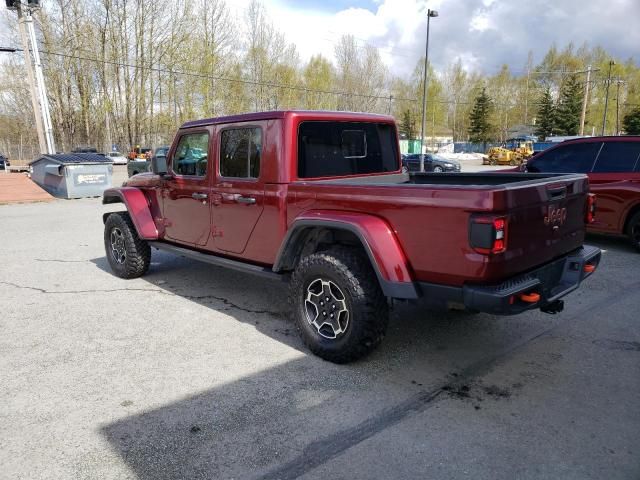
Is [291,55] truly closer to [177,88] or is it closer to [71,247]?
[177,88]

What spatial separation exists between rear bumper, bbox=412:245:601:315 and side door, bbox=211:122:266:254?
5.92ft

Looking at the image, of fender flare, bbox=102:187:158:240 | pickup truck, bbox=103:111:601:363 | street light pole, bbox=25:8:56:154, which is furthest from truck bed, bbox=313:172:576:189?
street light pole, bbox=25:8:56:154

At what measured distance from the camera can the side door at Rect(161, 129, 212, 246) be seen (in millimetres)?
4953

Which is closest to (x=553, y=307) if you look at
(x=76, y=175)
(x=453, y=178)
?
(x=453, y=178)

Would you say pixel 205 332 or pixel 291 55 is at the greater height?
pixel 291 55

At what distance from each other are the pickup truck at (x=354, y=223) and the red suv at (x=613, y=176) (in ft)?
12.8

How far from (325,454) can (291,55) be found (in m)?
47.4

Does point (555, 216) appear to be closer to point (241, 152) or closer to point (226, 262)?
Answer: point (241, 152)

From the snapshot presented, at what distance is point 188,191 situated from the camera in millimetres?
5133

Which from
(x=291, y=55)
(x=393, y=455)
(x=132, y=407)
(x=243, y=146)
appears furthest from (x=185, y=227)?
(x=291, y=55)

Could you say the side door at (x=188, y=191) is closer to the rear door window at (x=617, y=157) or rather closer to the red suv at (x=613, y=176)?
the red suv at (x=613, y=176)

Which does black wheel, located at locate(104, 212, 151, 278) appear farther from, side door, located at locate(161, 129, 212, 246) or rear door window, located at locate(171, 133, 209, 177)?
rear door window, located at locate(171, 133, 209, 177)

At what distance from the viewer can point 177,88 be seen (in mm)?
43562

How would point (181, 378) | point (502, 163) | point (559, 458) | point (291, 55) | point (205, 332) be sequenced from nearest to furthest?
point (559, 458) → point (181, 378) → point (205, 332) → point (502, 163) → point (291, 55)
